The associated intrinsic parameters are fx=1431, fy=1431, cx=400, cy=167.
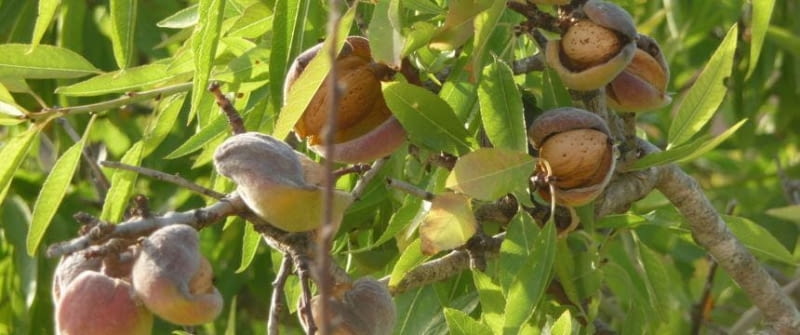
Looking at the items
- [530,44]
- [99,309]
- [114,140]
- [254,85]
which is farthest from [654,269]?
[114,140]

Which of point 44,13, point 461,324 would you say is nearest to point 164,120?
point 44,13

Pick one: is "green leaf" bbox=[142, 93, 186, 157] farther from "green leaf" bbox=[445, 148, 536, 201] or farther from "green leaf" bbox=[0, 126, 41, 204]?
"green leaf" bbox=[445, 148, 536, 201]

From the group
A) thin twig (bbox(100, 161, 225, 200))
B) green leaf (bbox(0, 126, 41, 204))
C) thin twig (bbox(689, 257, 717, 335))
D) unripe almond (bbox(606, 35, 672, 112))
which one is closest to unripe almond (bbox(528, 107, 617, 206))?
unripe almond (bbox(606, 35, 672, 112))

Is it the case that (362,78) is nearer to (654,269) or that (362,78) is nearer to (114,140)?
(654,269)

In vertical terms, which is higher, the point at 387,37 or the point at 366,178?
the point at 387,37

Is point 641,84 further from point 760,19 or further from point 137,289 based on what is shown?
point 137,289

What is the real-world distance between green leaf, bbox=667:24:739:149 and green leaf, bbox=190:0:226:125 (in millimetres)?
503

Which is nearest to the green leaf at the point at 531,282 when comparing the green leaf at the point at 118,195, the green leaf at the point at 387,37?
the green leaf at the point at 387,37

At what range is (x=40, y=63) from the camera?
157 centimetres

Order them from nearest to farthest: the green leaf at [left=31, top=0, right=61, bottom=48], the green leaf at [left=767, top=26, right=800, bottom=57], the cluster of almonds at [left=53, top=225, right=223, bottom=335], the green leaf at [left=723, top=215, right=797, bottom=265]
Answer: the cluster of almonds at [left=53, top=225, right=223, bottom=335], the green leaf at [left=31, top=0, right=61, bottom=48], the green leaf at [left=723, top=215, right=797, bottom=265], the green leaf at [left=767, top=26, right=800, bottom=57]

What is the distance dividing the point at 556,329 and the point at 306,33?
0.39 meters

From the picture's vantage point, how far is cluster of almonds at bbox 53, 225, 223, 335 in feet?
3.27

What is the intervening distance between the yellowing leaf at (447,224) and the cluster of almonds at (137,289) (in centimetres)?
29

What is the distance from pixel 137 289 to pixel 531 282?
0.43 m
